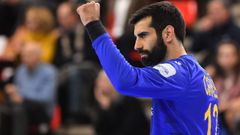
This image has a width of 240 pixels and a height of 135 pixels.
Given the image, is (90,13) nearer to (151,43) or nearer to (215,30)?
(151,43)

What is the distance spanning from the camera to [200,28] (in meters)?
10.4

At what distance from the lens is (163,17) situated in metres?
4.47

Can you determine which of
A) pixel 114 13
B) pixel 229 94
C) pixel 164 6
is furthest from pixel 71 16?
pixel 164 6

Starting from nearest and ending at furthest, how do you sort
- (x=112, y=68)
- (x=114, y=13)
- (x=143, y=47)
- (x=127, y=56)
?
(x=112, y=68) → (x=143, y=47) → (x=127, y=56) → (x=114, y=13)

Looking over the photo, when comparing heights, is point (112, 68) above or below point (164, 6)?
below

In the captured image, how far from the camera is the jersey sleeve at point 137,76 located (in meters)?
4.18

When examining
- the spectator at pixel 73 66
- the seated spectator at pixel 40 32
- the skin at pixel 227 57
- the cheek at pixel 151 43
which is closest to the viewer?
the cheek at pixel 151 43

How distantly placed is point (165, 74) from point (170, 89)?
96mm

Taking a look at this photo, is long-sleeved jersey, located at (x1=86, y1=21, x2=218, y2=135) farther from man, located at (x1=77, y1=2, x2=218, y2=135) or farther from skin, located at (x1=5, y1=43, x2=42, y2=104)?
skin, located at (x1=5, y1=43, x2=42, y2=104)

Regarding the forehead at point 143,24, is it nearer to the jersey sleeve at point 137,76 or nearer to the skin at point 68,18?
the jersey sleeve at point 137,76

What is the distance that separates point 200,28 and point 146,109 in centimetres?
142

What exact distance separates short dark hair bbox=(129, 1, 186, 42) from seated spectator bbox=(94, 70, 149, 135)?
4.32 metres

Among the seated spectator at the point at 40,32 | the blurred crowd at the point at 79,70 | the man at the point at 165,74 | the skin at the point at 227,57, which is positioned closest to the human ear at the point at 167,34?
the man at the point at 165,74

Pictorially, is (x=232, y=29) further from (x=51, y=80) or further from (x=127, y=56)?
(x=51, y=80)
